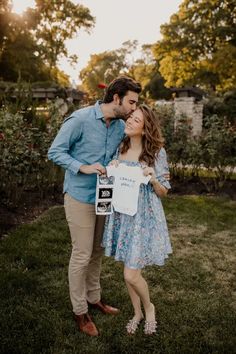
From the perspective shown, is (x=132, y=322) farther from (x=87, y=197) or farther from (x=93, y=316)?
(x=87, y=197)

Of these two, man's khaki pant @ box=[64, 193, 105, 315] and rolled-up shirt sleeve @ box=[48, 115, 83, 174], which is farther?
man's khaki pant @ box=[64, 193, 105, 315]

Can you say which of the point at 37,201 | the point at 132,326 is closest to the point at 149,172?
the point at 132,326

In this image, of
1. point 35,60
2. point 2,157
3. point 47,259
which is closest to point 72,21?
point 35,60

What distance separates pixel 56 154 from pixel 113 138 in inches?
18.1

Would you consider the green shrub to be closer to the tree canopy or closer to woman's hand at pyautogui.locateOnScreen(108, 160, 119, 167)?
woman's hand at pyautogui.locateOnScreen(108, 160, 119, 167)

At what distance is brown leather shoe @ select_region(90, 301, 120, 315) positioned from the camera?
3.31 meters

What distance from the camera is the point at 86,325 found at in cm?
299

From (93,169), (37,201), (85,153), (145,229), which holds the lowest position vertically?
(37,201)

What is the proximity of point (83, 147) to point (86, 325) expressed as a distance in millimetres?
1376

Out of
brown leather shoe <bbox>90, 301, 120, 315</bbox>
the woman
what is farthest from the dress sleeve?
brown leather shoe <bbox>90, 301, 120, 315</bbox>

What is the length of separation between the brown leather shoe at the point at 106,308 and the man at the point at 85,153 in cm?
35

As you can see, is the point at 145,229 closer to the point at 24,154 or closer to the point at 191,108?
the point at 24,154

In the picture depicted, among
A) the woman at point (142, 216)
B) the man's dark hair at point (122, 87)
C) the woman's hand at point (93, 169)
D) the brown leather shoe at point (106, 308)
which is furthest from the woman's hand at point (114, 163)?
the brown leather shoe at point (106, 308)

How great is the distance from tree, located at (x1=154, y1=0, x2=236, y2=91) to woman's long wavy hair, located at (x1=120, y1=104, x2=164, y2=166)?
14.1 meters
